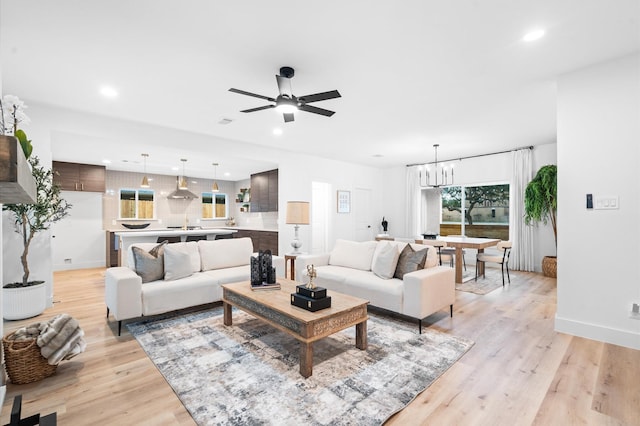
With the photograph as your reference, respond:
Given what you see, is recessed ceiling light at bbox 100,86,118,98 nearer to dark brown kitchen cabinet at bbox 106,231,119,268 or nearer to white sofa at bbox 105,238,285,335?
white sofa at bbox 105,238,285,335

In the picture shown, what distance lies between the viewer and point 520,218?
6.61 m

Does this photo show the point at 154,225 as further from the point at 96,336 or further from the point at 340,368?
the point at 340,368

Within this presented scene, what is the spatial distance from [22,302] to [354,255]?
405cm

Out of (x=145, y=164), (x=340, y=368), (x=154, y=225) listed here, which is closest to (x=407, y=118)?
(x=340, y=368)

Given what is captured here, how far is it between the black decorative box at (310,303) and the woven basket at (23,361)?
1.92m

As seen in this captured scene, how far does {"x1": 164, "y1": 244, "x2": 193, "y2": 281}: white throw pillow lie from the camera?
3680 millimetres

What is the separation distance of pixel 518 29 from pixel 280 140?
13.8ft

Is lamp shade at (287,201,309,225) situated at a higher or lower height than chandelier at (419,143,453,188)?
lower

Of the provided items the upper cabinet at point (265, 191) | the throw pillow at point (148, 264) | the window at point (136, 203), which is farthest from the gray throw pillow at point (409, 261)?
the window at point (136, 203)

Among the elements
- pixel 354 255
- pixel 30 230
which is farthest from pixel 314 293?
pixel 30 230

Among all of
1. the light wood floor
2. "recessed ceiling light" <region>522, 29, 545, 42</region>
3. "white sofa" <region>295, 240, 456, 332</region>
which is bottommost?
the light wood floor

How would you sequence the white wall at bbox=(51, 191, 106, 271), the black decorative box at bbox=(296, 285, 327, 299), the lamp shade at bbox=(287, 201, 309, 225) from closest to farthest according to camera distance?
1. the black decorative box at bbox=(296, 285, 327, 299)
2. the lamp shade at bbox=(287, 201, 309, 225)
3. the white wall at bbox=(51, 191, 106, 271)

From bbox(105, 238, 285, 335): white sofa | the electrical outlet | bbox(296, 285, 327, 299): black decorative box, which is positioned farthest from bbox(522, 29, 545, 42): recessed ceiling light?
bbox(105, 238, 285, 335): white sofa

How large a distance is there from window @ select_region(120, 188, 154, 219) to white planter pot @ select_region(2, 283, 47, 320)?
4671 mm
